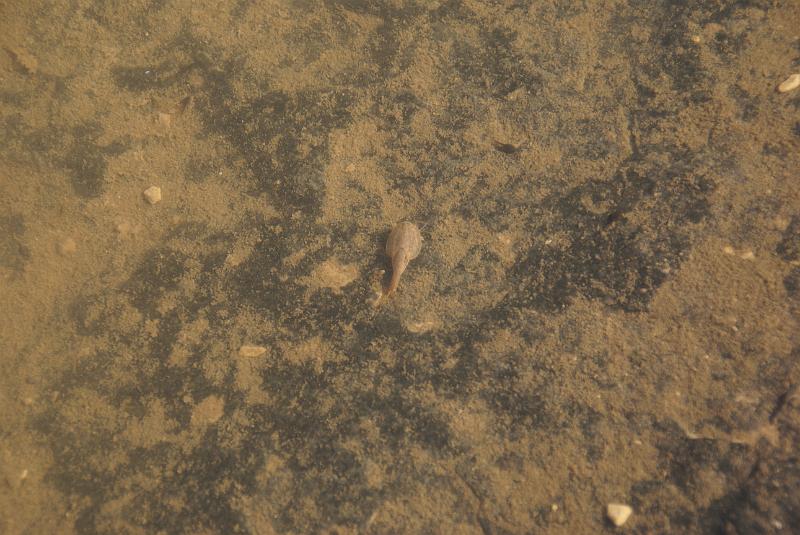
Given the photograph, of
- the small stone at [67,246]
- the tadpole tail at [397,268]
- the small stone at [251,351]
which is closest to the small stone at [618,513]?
the tadpole tail at [397,268]

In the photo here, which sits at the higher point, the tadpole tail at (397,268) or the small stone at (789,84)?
the small stone at (789,84)

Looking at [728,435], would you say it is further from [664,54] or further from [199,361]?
[199,361]

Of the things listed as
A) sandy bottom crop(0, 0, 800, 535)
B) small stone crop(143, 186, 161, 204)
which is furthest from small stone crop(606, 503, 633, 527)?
small stone crop(143, 186, 161, 204)

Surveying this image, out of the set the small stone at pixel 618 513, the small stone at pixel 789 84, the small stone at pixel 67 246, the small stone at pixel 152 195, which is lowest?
the small stone at pixel 67 246

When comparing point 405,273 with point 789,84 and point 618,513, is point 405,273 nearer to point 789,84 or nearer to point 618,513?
point 618,513

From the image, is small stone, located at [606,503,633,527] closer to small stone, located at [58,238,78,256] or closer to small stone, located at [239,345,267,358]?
small stone, located at [239,345,267,358]

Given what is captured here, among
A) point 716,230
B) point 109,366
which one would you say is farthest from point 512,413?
point 109,366

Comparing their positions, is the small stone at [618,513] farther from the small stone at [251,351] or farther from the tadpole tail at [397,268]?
the small stone at [251,351]
